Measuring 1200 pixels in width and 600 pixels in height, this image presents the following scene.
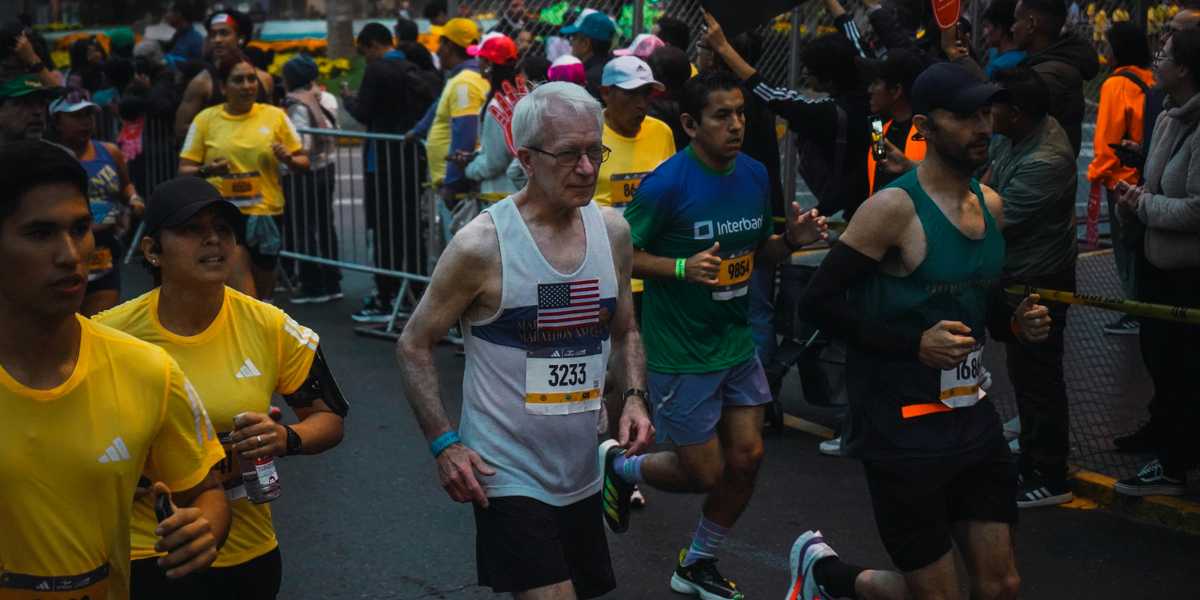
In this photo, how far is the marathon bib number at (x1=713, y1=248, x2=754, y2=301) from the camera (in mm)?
5688

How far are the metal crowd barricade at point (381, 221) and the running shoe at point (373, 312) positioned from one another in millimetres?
93

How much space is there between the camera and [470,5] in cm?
1159

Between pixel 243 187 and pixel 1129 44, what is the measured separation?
580cm

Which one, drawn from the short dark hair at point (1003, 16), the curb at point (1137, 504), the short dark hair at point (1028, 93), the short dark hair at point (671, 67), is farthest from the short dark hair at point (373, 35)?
the curb at point (1137, 504)

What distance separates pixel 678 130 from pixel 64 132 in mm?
3453

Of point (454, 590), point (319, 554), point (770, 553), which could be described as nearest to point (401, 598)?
point (454, 590)

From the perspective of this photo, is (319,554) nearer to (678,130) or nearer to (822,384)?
(822,384)

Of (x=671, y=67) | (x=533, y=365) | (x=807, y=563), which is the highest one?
(x=671, y=67)

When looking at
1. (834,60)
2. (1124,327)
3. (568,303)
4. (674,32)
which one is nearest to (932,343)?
(568,303)

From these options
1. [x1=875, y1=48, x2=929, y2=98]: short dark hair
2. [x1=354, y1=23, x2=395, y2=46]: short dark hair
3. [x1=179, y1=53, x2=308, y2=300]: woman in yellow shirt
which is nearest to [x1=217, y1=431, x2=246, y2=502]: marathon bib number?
[x1=875, y1=48, x2=929, y2=98]: short dark hair

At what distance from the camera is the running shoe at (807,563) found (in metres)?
5.01

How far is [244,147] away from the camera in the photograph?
9.81m

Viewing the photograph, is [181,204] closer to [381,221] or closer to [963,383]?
[963,383]

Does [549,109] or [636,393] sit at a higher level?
[549,109]
